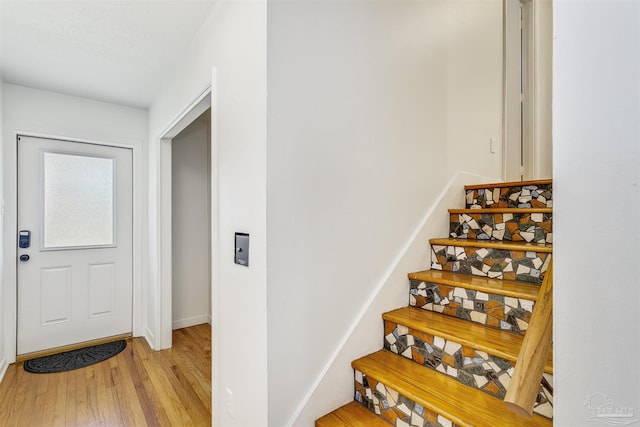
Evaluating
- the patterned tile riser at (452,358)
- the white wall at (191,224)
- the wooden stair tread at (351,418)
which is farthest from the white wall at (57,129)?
the patterned tile riser at (452,358)

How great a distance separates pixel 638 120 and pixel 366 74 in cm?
120

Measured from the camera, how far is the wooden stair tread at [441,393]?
1017mm

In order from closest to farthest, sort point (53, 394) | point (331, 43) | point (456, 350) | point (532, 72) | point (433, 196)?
point (456, 350)
point (331, 43)
point (433, 196)
point (53, 394)
point (532, 72)

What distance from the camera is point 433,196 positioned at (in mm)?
1896

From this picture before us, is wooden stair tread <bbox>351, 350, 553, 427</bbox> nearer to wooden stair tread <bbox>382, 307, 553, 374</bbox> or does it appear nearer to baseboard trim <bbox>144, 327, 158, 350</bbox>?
wooden stair tread <bbox>382, 307, 553, 374</bbox>

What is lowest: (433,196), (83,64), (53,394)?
(53,394)

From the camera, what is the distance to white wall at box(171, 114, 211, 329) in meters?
3.46

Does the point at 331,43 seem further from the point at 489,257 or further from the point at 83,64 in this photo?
the point at 83,64

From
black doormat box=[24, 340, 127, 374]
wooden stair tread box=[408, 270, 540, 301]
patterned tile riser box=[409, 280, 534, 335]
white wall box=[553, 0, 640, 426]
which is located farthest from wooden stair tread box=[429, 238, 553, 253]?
black doormat box=[24, 340, 127, 374]

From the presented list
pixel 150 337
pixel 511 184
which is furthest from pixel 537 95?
pixel 150 337

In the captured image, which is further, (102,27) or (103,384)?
(103,384)

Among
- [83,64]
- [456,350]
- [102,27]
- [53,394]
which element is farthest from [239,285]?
[83,64]

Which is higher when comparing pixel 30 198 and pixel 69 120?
pixel 69 120

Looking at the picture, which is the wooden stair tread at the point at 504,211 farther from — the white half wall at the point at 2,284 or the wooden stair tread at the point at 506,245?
the white half wall at the point at 2,284
